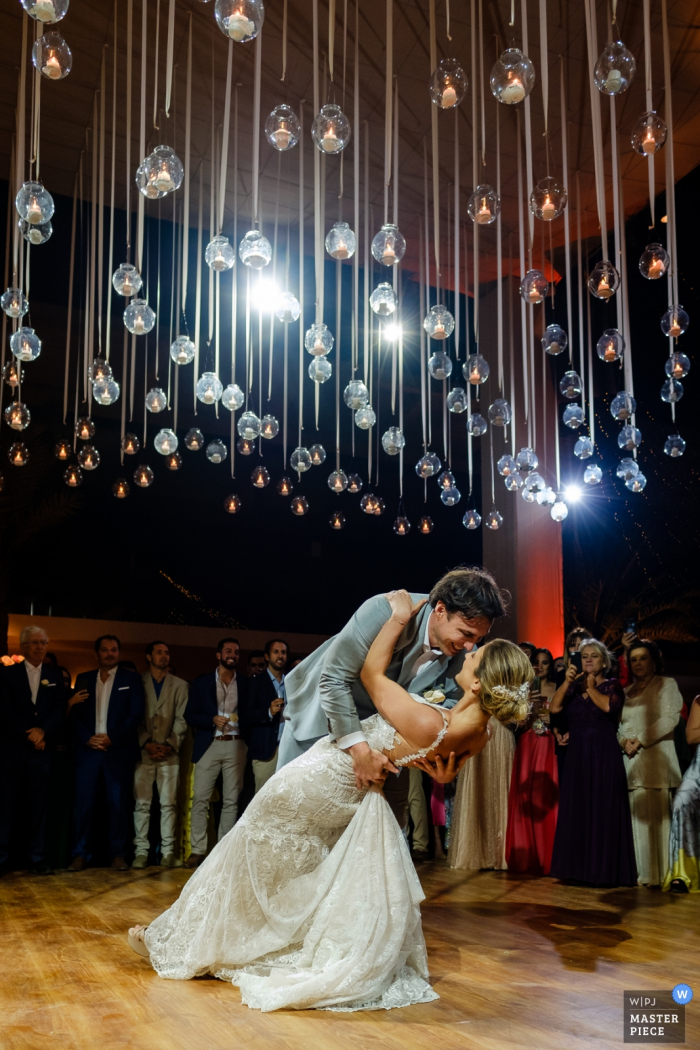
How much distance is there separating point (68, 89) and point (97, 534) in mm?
5104

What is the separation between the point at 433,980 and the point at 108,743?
3734 millimetres

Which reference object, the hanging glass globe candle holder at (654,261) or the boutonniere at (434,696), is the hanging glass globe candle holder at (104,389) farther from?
the hanging glass globe candle holder at (654,261)

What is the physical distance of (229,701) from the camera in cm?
675

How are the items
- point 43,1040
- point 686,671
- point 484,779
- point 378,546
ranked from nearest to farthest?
point 43,1040, point 484,779, point 686,671, point 378,546

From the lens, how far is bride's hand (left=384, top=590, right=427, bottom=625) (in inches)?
117

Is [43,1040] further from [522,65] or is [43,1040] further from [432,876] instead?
[432,876]

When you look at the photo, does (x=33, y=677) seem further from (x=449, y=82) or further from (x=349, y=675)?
(x=449, y=82)

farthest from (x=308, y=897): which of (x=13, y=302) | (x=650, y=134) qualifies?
(x=650, y=134)

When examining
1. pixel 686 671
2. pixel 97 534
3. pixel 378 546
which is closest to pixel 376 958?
pixel 686 671

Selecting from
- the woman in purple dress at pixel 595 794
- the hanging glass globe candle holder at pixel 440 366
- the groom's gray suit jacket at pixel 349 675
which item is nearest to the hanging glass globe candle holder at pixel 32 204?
the groom's gray suit jacket at pixel 349 675

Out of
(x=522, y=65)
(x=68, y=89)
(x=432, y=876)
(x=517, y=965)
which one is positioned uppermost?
(x=68, y=89)

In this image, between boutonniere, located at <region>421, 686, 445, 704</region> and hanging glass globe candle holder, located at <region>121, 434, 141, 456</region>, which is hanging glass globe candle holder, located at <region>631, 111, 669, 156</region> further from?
hanging glass globe candle holder, located at <region>121, 434, 141, 456</region>

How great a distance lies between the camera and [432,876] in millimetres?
6004

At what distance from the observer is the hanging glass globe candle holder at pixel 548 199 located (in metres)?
3.71
